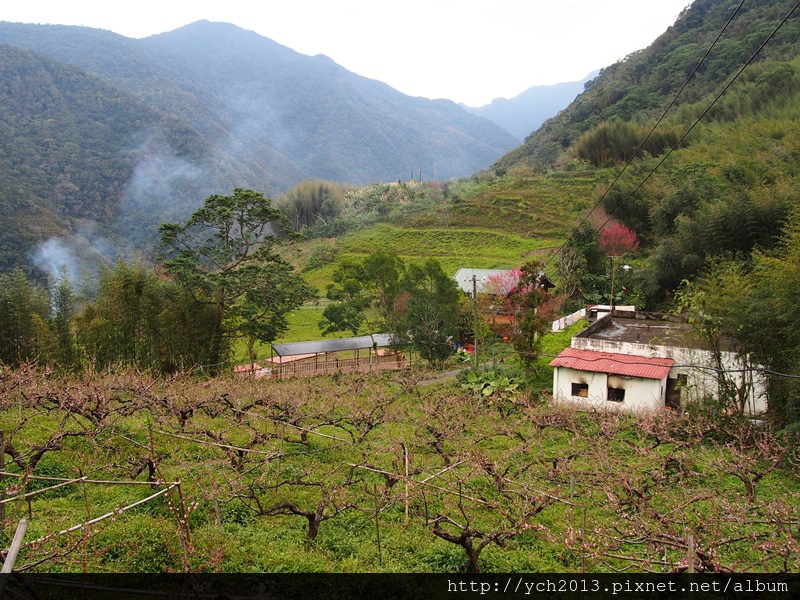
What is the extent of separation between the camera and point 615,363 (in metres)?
14.3

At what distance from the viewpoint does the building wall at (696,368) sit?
481 inches

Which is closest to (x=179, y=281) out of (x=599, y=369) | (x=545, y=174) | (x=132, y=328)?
(x=132, y=328)

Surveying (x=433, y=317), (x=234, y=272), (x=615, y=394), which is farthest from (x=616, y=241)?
(x=234, y=272)

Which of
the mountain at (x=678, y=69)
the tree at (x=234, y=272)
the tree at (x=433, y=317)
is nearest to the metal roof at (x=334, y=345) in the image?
the tree at (x=234, y=272)

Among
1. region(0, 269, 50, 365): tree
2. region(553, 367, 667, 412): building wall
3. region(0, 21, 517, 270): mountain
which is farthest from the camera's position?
region(0, 21, 517, 270): mountain

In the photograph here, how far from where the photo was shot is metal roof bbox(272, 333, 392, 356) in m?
19.5

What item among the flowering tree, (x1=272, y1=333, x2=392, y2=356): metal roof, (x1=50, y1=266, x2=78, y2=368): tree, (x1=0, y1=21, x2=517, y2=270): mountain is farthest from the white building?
Result: (x1=0, y1=21, x2=517, y2=270): mountain

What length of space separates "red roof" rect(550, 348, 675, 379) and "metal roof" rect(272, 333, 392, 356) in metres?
7.79

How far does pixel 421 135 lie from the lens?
130m

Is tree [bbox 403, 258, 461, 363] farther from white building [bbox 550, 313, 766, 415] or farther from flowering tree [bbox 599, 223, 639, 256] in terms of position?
flowering tree [bbox 599, 223, 639, 256]

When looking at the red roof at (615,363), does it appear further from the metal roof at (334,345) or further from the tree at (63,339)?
the tree at (63,339)

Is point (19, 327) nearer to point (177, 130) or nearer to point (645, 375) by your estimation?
point (645, 375)

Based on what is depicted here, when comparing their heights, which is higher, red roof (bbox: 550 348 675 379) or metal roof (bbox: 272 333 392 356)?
red roof (bbox: 550 348 675 379)
